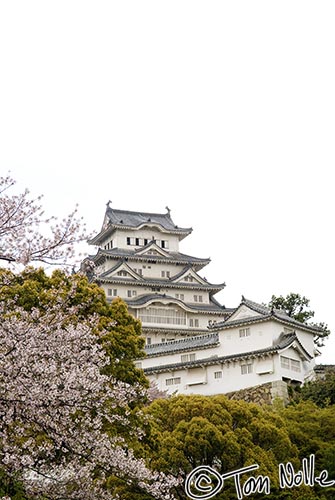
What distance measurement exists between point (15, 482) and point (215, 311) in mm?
39358

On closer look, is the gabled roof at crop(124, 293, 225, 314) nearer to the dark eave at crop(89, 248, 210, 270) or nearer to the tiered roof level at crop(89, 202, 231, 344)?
the tiered roof level at crop(89, 202, 231, 344)

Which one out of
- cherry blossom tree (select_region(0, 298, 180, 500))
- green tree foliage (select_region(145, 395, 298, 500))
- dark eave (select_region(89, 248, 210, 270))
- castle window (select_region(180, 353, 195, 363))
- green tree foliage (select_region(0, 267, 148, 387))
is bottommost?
cherry blossom tree (select_region(0, 298, 180, 500))

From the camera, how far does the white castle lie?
36562 millimetres

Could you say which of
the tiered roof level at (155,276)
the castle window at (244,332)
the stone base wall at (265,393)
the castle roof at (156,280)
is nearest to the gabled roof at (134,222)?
the tiered roof level at (155,276)

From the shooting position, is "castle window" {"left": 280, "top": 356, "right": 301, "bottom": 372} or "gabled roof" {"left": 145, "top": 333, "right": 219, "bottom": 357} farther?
"gabled roof" {"left": 145, "top": 333, "right": 219, "bottom": 357}

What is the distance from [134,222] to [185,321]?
9.77 meters

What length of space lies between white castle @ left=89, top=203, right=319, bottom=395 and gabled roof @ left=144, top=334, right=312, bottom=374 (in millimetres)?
44

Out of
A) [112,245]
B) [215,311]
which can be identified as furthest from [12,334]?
[112,245]

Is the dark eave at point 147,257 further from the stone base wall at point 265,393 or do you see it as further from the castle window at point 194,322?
the stone base wall at point 265,393

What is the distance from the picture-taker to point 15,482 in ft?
38.6

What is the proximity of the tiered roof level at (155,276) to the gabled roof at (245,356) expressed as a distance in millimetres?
9921

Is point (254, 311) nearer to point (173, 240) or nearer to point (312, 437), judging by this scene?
point (312, 437)

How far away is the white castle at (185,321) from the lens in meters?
36.6

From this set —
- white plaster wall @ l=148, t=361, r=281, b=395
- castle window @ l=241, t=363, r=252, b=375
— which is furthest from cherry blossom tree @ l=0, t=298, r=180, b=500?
castle window @ l=241, t=363, r=252, b=375
